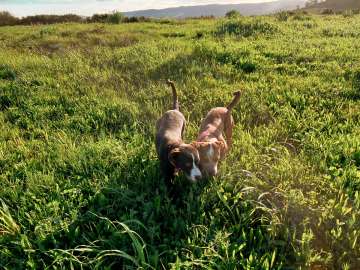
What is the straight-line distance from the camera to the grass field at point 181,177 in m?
3.32

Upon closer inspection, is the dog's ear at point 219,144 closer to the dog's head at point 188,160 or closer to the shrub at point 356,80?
the dog's head at point 188,160

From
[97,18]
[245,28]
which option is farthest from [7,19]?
[245,28]

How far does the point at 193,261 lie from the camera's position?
3113mm

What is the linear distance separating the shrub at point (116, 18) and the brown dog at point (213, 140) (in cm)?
1823

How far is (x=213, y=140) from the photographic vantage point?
439cm

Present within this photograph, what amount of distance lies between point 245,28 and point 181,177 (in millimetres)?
10898

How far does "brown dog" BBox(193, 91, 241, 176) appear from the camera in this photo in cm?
408

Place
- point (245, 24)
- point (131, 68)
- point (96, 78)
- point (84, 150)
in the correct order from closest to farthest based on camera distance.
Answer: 1. point (84, 150)
2. point (96, 78)
3. point (131, 68)
4. point (245, 24)

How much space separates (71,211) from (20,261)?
2.18ft

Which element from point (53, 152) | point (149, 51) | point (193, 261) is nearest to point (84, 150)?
point (53, 152)

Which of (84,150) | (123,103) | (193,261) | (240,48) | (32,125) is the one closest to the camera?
(193,261)

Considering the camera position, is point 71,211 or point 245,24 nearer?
point 71,211

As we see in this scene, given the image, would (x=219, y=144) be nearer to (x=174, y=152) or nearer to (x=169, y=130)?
(x=174, y=152)

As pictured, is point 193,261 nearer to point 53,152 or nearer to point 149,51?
point 53,152
